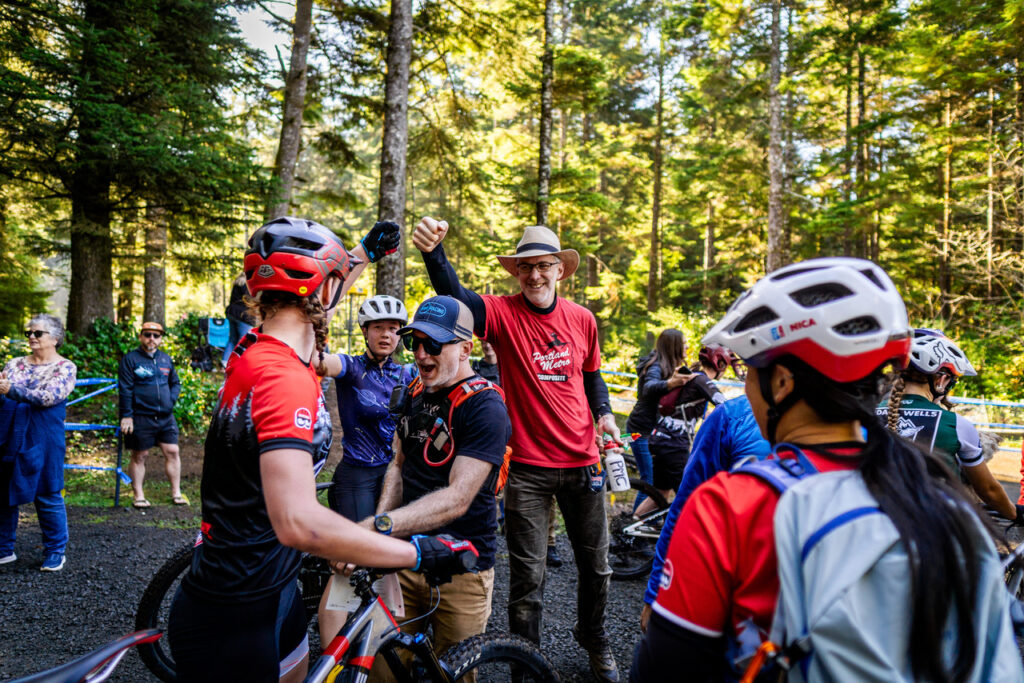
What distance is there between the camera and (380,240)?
9.35ft

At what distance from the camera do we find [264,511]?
1.97 m

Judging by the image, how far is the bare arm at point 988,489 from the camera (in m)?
4.05

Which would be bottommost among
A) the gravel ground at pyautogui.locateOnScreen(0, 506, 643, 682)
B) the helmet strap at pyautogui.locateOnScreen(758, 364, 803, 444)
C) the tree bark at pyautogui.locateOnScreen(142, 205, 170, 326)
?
the gravel ground at pyautogui.locateOnScreen(0, 506, 643, 682)

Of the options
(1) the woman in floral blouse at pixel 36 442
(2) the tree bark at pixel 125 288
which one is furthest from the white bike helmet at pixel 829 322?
(2) the tree bark at pixel 125 288

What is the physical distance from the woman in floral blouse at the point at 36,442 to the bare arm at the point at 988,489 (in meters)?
7.68

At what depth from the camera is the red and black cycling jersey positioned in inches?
73.2

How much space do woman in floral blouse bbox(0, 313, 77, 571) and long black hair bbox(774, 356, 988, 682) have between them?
690cm

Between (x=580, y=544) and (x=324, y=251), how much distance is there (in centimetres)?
276

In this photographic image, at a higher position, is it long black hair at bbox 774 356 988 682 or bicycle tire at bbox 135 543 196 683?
long black hair at bbox 774 356 988 682

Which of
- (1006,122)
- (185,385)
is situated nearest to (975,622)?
(185,385)

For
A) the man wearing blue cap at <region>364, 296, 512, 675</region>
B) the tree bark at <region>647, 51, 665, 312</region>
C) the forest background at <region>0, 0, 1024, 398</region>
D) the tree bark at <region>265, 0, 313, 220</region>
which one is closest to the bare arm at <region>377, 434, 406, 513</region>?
the man wearing blue cap at <region>364, 296, 512, 675</region>

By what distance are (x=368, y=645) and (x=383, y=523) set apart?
0.56 m

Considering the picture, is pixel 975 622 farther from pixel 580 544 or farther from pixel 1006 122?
pixel 1006 122

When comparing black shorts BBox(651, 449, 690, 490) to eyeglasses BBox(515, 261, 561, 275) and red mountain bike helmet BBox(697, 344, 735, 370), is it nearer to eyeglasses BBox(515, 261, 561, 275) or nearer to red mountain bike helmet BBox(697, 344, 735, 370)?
red mountain bike helmet BBox(697, 344, 735, 370)
